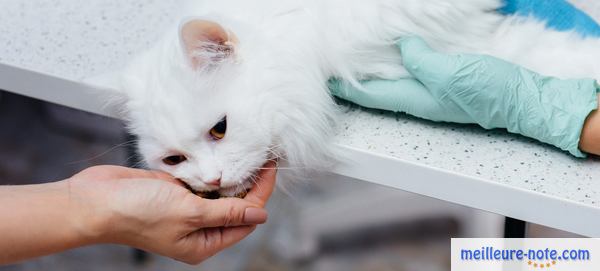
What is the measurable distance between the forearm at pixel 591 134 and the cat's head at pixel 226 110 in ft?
1.10

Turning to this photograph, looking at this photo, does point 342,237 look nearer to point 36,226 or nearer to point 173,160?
point 173,160

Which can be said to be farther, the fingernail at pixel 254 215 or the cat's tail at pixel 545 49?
the cat's tail at pixel 545 49

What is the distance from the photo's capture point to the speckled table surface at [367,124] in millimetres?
814

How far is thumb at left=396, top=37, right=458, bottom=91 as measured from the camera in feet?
2.80

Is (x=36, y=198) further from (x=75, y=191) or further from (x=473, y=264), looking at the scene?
(x=473, y=264)

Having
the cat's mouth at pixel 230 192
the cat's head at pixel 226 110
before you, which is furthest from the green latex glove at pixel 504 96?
the cat's mouth at pixel 230 192

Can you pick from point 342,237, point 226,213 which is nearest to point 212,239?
point 226,213

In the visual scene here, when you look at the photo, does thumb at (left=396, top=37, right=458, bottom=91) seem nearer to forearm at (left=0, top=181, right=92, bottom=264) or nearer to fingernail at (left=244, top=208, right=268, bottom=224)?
fingernail at (left=244, top=208, right=268, bottom=224)

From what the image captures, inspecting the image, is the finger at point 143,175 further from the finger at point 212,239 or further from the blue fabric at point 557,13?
the blue fabric at point 557,13

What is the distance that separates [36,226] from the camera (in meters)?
0.81

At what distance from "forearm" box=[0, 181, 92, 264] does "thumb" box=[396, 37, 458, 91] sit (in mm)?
490

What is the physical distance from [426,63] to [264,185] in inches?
10.9

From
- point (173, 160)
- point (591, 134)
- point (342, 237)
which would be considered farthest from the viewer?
point (342, 237)

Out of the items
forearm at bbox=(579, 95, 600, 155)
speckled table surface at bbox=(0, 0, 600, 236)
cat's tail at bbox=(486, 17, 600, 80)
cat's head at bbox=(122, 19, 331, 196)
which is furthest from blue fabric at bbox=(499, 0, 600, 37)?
cat's head at bbox=(122, 19, 331, 196)
